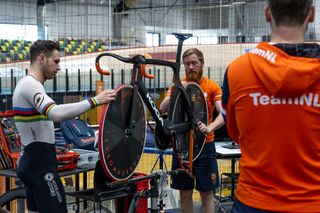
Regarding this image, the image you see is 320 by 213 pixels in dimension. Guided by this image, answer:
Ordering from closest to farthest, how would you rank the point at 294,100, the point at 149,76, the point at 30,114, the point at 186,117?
the point at 294,100, the point at 30,114, the point at 149,76, the point at 186,117

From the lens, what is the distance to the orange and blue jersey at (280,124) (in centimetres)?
145

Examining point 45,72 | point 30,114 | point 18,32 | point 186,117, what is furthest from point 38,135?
point 18,32

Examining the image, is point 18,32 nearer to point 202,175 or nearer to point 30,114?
point 202,175

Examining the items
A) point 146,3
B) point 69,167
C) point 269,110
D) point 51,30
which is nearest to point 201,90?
point 69,167

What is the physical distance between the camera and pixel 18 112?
304cm

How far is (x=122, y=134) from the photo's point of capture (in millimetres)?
2895

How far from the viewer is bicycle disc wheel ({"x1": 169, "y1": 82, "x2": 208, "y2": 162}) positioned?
3.49m

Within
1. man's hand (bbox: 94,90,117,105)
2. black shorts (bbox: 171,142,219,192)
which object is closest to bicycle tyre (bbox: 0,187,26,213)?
black shorts (bbox: 171,142,219,192)

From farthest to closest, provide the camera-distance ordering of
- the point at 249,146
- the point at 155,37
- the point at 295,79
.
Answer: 1. the point at 155,37
2. the point at 249,146
3. the point at 295,79

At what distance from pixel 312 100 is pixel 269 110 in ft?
0.40

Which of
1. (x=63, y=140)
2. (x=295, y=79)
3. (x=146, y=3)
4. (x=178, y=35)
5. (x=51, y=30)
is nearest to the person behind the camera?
(x=295, y=79)

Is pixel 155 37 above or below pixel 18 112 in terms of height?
above

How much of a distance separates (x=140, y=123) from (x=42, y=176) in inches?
26.3

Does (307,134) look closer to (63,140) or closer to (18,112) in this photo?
(18,112)
